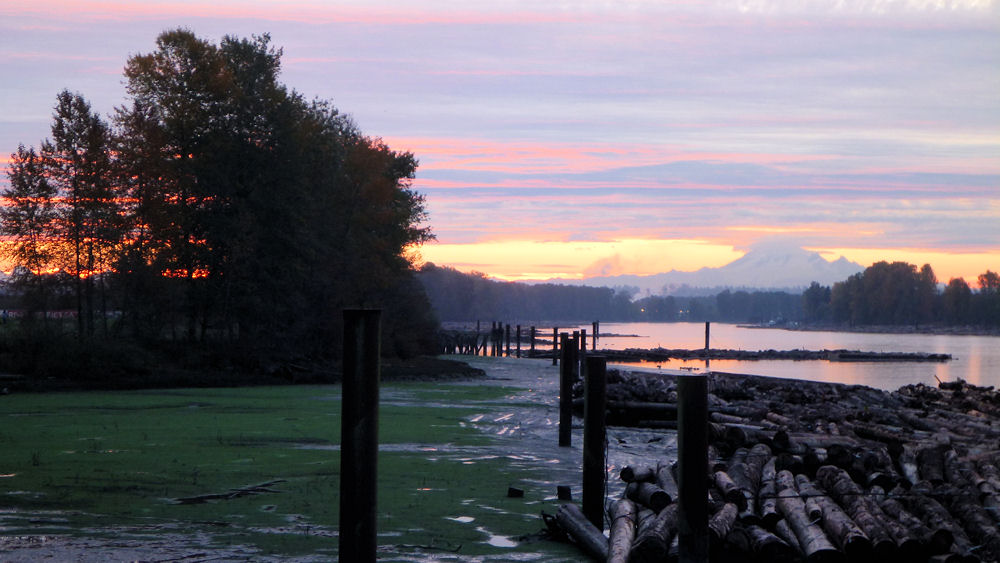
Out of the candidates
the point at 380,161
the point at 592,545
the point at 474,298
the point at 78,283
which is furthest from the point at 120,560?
the point at 474,298

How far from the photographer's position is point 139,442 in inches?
576

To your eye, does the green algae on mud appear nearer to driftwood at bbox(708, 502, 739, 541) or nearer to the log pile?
the log pile

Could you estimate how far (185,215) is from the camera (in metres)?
36.5

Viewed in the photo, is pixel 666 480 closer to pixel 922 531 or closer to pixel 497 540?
pixel 497 540

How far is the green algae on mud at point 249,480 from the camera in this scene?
8695 mm

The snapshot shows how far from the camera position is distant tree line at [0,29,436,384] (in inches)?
1410

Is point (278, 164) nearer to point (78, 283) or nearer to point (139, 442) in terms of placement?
point (78, 283)

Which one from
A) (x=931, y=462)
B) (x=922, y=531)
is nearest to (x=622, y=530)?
(x=922, y=531)

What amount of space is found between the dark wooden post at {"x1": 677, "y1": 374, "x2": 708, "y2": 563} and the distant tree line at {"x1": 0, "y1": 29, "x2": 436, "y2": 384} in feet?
95.7

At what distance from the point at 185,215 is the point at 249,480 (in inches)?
1063

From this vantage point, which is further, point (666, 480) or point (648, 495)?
point (666, 480)

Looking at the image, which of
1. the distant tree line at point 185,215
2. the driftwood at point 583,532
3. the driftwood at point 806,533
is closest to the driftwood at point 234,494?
the driftwood at point 583,532

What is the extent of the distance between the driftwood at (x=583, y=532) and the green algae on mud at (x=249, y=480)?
19 centimetres

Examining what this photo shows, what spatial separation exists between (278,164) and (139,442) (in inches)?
971
